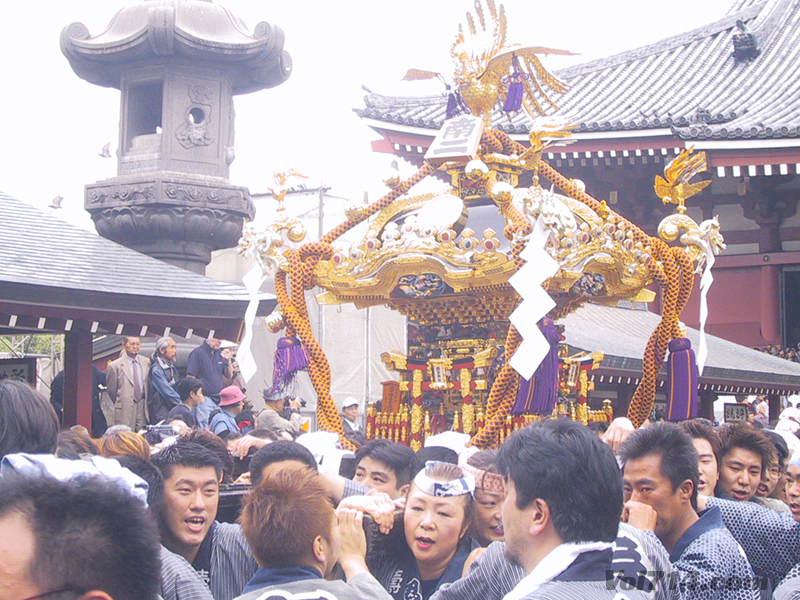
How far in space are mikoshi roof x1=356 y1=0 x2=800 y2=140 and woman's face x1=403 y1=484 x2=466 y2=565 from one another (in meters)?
8.71

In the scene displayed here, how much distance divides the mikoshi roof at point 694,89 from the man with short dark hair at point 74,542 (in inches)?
398

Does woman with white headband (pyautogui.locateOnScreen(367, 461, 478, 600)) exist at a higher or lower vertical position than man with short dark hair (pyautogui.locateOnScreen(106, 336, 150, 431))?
lower

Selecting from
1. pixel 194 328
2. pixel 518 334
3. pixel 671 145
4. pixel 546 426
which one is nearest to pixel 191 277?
pixel 194 328

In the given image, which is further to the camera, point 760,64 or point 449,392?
point 760,64

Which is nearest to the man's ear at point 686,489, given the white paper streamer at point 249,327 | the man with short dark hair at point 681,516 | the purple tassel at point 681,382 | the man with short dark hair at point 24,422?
the man with short dark hair at point 681,516

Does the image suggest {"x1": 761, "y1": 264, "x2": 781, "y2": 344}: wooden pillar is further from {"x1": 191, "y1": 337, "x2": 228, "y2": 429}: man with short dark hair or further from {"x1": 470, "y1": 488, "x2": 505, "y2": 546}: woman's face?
{"x1": 470, "y1": 488, "x2": 505, "y2": 546}: woman's face

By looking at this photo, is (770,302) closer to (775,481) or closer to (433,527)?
(775,481)

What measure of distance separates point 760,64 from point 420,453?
1241cm

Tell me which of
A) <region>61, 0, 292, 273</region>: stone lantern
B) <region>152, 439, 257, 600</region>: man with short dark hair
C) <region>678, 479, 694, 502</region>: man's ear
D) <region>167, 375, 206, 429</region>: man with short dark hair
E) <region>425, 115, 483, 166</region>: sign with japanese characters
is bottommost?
<region>152, 439, 257, 600</region>: man with short dark hair

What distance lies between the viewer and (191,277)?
7422 mm

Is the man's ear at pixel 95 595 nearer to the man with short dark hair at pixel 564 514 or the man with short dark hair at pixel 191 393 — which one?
the man with short dark hair at pixel 564 514

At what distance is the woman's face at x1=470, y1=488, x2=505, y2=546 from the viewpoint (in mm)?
3205

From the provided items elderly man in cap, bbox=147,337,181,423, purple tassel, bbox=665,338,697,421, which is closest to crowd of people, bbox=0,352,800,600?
purple tassel, bbox=665,338,697,421

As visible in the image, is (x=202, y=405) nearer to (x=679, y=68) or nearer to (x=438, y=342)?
(x=438, y=342)
